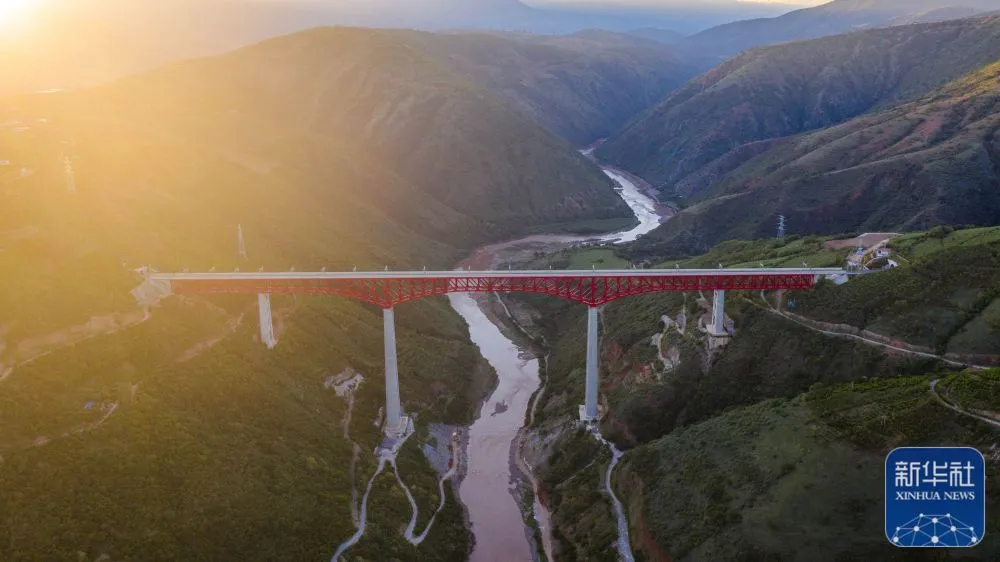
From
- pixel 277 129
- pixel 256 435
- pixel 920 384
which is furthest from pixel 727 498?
pixel 277 129

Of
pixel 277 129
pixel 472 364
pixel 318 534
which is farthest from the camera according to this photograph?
pixel 277 129

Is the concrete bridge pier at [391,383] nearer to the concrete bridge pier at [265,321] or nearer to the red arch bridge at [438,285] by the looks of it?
the red arch bridge at [438,285]

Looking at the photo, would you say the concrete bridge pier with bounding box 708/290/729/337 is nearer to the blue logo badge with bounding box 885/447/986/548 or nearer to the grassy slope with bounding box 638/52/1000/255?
the blue logo badge with bounding box 885/447/986/548

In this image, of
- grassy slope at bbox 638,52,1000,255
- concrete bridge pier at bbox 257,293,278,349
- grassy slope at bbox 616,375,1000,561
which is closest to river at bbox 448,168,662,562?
grassy slope at bbox 616,375,1000,561

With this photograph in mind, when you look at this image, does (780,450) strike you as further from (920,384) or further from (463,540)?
(463,540)

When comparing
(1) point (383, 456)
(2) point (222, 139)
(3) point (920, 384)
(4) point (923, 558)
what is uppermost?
(2) point (222, 139)

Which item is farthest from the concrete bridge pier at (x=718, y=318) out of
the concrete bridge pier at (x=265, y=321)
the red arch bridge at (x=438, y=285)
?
the concrete bridge pier at (x=265, y=321)
